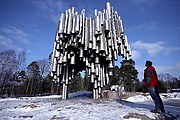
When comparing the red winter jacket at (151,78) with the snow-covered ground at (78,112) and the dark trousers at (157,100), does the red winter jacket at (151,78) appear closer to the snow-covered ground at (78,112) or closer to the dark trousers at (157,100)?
the dark trousers at (157,100)

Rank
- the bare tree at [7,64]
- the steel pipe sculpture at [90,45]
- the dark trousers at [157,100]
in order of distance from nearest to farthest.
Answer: the dark trousers at [157,100] < the steel pipe sculpture at [90,45] < the bare tree at [7,64]

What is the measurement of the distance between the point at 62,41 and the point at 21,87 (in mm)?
35455

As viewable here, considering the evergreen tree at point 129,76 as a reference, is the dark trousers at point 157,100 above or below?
below

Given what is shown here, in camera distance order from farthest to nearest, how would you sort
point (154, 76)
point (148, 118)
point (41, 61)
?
1. point (41, 61)
2. point (154, 76)
3. point (148, 118)

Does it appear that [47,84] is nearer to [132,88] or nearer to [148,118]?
[132,88]

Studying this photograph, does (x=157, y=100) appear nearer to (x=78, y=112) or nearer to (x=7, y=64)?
(x=78, y=112)

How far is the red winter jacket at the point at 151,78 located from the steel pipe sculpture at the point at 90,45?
4.41 metres

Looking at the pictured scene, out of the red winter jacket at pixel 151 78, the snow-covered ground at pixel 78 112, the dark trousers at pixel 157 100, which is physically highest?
the red winter jacket at pixel 151 78

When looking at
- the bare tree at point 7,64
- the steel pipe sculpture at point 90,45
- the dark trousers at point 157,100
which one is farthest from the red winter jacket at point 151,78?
the bare tree at point 7,64

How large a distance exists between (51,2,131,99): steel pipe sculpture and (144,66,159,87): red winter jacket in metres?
4.41

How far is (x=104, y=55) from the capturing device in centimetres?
1016

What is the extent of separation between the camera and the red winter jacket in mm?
5449

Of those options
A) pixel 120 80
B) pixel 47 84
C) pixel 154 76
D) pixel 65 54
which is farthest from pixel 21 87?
pixel 154 76

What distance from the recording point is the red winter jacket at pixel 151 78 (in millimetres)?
5449
